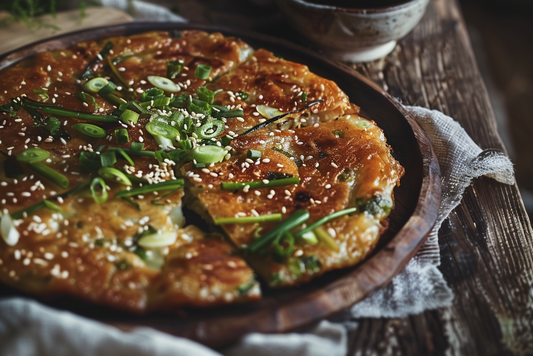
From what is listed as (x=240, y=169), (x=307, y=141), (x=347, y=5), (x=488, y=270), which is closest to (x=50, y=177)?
(x=240, y=169)

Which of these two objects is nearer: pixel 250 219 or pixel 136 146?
pixel 250 219

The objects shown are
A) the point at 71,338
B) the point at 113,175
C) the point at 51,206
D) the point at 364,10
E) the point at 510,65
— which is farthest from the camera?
the point at 510,65

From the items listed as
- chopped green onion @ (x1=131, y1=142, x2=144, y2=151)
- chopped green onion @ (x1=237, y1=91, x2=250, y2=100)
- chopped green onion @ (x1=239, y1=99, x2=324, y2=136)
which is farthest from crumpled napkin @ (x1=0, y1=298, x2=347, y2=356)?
chopped green onion @ (x1=237, y1=91, x2=250, y2=100)

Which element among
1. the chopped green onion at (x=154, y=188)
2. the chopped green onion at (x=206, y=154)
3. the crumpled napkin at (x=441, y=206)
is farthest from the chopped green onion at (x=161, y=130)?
the crumpled napkin at (x=441, y=206)

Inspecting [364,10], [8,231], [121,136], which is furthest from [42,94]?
[364,10]

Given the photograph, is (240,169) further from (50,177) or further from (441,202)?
(441,202)

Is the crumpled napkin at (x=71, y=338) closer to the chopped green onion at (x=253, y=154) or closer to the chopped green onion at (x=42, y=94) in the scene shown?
the chopped green onion at (x=253, y=154)

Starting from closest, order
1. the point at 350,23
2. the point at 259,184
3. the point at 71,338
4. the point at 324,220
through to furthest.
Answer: the point at 71,338, the point at 324,220, the point at 259,184, the point at 350,23

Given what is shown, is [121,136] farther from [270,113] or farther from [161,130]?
[270,113]
